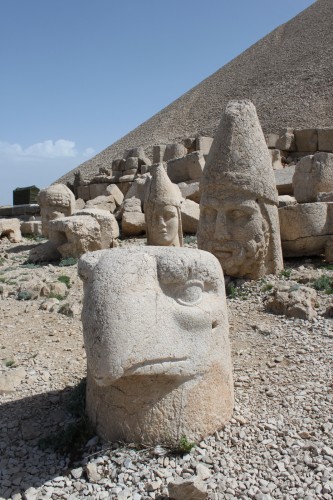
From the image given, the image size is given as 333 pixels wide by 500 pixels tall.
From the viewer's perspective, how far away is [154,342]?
9.27 feet

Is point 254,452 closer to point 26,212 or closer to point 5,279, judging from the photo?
point 5,279

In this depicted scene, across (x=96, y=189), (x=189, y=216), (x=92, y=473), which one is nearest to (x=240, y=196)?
(x=92, y=473)

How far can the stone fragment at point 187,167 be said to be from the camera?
621 inches

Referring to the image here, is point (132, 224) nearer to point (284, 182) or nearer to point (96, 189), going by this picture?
point (284, 182)

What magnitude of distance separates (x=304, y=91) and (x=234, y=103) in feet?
114

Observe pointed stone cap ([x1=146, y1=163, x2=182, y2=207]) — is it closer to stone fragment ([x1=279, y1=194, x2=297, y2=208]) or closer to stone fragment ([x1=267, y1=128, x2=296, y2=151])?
stone fragment ([x1=279, y1=194, x2=297, y2=208])

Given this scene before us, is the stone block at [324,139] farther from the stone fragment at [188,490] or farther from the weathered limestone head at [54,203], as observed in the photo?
the stone fragment at [188,490]

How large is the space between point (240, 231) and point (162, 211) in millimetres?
2437

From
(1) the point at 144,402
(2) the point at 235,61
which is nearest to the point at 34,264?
(1) the point at 144,402

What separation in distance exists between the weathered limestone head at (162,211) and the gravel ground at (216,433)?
3239mm

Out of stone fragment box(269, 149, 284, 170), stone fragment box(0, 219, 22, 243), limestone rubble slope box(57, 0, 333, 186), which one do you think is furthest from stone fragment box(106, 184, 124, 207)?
limestone rubble slope box(57, 0, 333, 186)

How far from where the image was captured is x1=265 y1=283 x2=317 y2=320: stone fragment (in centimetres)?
525

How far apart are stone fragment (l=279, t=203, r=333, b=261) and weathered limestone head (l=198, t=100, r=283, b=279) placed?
823mm

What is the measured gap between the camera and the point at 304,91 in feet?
125
